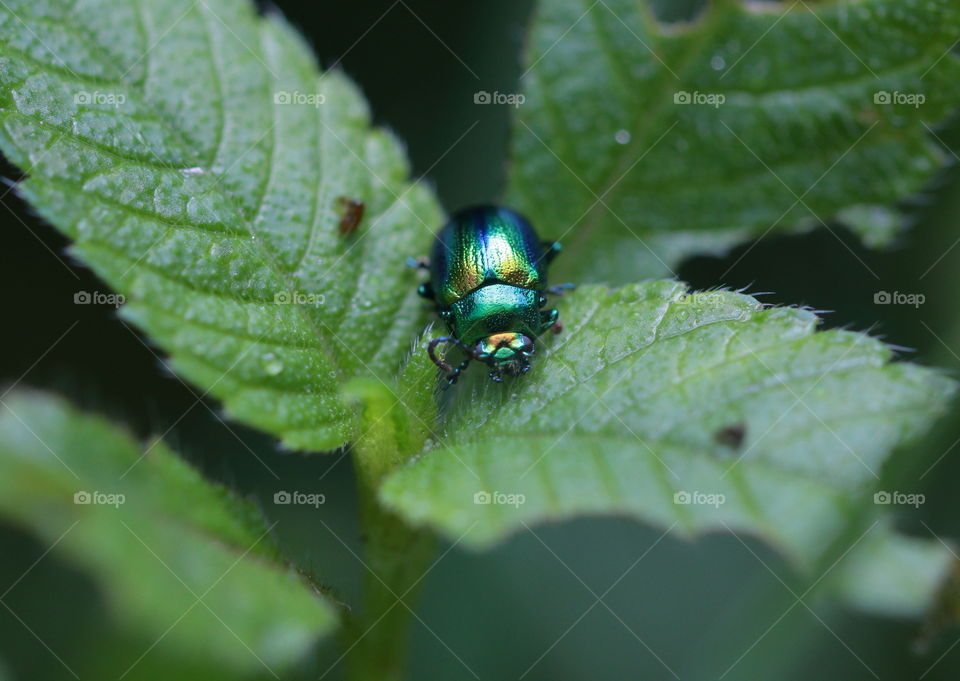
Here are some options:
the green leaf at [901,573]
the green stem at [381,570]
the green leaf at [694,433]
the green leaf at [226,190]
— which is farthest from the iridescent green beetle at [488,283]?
the green leaf at [901,573]

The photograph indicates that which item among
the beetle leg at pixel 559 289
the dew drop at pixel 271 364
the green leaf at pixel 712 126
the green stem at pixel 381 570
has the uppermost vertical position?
the green leaf at pixel 712 126

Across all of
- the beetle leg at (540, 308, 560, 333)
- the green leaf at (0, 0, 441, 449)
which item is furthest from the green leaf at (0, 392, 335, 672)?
the beetle leg at (540, 308, 560, 333)

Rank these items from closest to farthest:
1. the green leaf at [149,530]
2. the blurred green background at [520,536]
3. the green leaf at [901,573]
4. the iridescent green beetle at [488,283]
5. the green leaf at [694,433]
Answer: the green leaf at [694,433] < the green leaf at [149,530] < the green leaf at [901,573] < the iridescent green beetle at [488,283] < the blurred green background at [520,536]

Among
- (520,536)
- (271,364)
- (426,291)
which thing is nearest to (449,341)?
(426,291)

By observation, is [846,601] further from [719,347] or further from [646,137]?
[646,137]

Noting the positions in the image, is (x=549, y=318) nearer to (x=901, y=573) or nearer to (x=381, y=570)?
(x=381, y=570)

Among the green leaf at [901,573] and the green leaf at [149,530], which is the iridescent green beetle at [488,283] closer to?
the green leaf at [149,530]
